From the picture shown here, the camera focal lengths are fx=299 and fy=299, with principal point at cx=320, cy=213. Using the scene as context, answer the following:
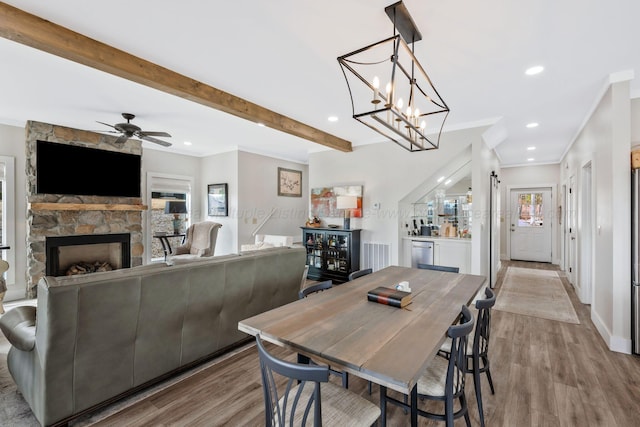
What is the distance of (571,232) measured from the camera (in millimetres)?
5488

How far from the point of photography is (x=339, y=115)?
4.14 metres

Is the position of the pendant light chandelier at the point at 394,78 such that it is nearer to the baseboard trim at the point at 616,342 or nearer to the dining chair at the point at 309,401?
the dining chair at the point at 309,401

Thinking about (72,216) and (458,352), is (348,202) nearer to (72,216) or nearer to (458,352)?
(458,352)

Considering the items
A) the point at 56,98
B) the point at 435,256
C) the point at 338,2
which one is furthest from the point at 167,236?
the point at 338,2

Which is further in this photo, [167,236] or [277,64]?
[167,236]

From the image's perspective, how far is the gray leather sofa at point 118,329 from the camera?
1.72 meters

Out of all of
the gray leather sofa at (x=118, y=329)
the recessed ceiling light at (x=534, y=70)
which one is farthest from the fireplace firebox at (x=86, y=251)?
the recessed ceiling light at (x=534, y=70)

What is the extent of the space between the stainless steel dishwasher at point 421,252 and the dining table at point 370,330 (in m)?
2.66

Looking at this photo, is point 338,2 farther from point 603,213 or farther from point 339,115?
point 603,213

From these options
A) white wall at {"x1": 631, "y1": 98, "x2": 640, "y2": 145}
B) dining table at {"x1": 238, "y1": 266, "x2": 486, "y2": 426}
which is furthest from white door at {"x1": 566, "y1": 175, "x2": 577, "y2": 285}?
dining table at {"x1": 238, "y1": 266, "x2": 486, "y2": 426}

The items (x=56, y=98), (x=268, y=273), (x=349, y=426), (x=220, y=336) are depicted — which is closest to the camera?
(x=349, y=426)

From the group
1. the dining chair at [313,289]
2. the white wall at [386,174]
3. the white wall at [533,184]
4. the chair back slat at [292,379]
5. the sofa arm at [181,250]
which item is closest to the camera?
the chair back slat at [292,379]

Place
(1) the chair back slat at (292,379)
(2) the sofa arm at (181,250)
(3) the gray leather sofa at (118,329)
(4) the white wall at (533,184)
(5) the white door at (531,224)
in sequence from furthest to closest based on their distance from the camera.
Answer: (5) the white door at (531,224) → (4) the white wall at (533,184) → (2) the sofa arm at (181,250) → (3) the gray leather sofa at (118,329) → (1) the chair back slat at (292,379)

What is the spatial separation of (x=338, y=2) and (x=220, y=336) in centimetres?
271
